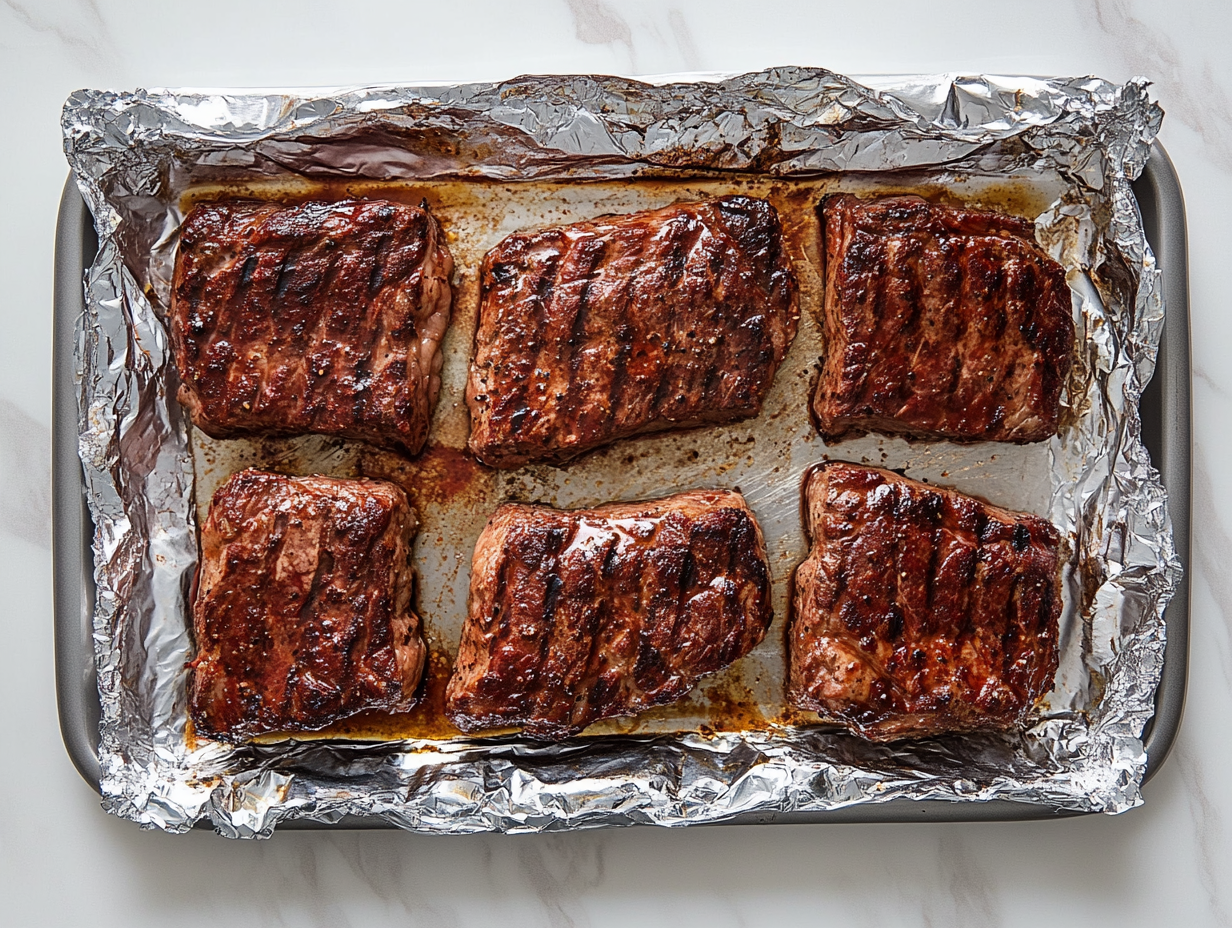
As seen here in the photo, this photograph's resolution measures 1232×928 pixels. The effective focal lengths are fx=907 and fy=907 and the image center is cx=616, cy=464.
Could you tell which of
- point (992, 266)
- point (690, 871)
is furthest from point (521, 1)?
point (690, 871)

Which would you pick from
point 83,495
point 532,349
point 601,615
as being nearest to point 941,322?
point 532,349

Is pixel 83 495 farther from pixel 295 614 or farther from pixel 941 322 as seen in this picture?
pixel 941 322

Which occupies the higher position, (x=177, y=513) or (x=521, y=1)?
(x=521, y=1)

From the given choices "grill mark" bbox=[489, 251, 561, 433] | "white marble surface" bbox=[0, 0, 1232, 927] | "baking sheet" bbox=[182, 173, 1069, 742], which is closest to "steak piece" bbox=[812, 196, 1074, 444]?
"baking sheet" bbox=[182, 173, 1069, 742]

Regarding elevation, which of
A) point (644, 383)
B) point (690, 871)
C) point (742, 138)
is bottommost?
point (690, 871)

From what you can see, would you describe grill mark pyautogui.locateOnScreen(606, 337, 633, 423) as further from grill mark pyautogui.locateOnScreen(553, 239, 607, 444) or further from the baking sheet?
→ the baking sheet

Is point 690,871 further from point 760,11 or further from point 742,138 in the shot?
point 760,11

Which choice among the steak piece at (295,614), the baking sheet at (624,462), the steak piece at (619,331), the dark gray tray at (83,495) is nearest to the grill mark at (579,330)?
the steak piece at (619,331)
